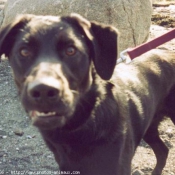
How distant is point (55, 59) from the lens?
9.56 ft

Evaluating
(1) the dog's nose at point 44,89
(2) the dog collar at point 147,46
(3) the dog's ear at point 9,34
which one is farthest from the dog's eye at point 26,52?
(2) the dog collar at point 147,46

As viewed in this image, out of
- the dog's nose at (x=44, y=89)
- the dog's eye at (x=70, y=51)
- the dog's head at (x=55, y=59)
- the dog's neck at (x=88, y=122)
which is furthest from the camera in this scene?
the dog's neck at (x=88, y=122)

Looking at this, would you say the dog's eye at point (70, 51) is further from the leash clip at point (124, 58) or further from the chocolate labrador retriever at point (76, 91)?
the leash clip at point (124, 58)

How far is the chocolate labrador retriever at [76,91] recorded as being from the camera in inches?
109

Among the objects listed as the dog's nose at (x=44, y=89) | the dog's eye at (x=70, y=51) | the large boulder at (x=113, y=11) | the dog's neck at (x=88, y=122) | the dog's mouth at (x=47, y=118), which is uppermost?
the dog's eye at (x=70, y=51)

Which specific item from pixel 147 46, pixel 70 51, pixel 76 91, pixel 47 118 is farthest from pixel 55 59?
pixel 147 46

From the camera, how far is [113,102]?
326 cm

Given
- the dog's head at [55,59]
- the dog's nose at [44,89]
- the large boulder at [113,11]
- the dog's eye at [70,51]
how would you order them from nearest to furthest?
the dog's nose at [44,89], the dog's head at [55,59], the dog's eye at [70,51], the large boulder at [113,11]

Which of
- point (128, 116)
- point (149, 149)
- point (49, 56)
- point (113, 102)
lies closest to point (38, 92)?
point (49, 56)

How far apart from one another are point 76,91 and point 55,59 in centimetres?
27

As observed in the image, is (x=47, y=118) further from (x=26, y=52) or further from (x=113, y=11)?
(x=113, y=11)

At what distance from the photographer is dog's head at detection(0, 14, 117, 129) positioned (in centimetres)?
268

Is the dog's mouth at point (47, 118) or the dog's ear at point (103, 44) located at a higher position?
the dog's ear at point (103, 44)

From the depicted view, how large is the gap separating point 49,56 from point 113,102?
64cm
